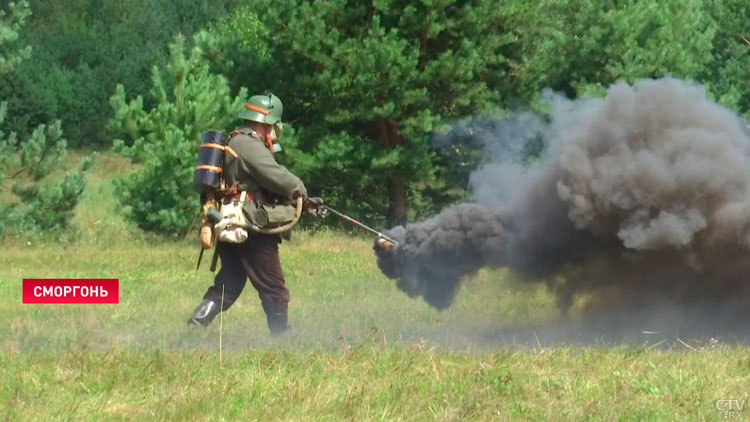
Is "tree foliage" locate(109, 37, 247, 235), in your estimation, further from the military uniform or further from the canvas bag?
the canvas bag

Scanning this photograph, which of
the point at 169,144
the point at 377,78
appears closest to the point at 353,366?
the point at 169,144

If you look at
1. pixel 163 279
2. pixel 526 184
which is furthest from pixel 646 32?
pixel 526 184

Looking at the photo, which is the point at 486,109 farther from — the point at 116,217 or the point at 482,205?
the point at 482,205

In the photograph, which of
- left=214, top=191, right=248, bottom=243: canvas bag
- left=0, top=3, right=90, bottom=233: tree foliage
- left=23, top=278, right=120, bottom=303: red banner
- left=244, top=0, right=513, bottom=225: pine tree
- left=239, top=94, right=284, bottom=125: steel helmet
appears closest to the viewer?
left=214, top=191, right=248, bottom=243: canvas bag

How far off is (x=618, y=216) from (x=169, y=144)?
10.8 meters

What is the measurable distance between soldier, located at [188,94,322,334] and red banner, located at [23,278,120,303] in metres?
2.96

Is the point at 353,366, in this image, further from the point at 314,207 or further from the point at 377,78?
the point at 377,78

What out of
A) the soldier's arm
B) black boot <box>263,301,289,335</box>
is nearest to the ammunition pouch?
the soldier's arm

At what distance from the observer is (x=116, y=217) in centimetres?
2525

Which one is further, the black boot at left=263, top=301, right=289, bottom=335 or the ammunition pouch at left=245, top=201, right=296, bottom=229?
the black boot at left=263, top=301, right=289, bottom=335

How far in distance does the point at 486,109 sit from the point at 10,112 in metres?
18.8

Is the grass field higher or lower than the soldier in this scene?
lower

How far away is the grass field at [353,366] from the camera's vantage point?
7.21 m

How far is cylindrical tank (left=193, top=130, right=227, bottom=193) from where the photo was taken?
31.4ft
